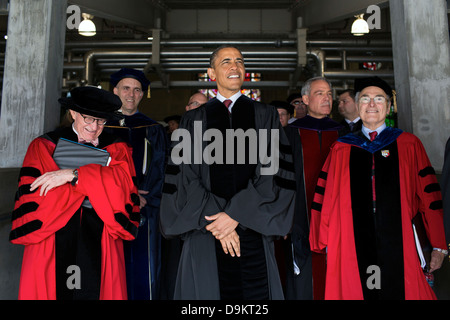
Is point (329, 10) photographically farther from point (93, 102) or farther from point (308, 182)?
point (93, 102)

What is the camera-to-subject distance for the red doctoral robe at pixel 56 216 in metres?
1.94

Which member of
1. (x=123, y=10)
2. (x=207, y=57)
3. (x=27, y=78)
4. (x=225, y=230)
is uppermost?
(x=123, y=10)

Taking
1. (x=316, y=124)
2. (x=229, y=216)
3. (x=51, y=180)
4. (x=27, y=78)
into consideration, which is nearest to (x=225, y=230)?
(x=229, y=216)

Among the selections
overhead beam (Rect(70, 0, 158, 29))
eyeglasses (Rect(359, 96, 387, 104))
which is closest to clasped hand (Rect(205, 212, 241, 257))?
eyeglasses (Rect(359, 96, 387, 104))

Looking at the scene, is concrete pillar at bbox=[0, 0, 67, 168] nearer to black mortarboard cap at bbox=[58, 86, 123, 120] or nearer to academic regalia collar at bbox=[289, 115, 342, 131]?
black mortarboard cap at bbox=[58, 86, 123, 120]

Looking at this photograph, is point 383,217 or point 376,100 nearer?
point 383,217

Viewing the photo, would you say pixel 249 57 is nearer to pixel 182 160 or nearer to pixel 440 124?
pixel 440 124

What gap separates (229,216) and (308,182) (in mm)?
1219

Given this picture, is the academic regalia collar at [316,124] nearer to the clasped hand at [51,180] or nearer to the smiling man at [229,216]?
the smiling man at [229,216]

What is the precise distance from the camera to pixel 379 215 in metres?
2.28

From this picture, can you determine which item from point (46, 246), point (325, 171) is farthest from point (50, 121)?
point (325, 171)

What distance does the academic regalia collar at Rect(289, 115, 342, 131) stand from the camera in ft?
10.1

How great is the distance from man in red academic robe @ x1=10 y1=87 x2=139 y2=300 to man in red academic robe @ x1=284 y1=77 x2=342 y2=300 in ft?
4.30

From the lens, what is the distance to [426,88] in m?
3.06
